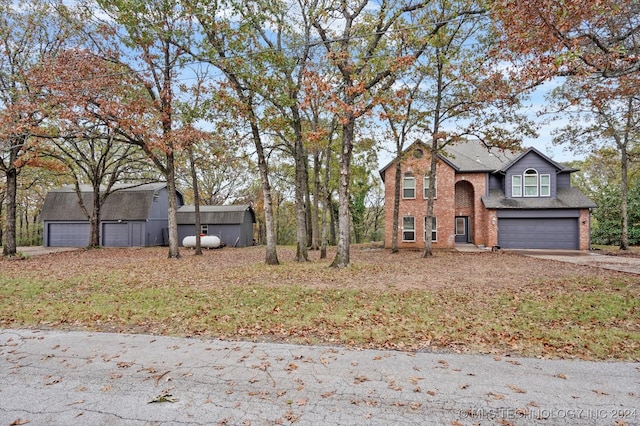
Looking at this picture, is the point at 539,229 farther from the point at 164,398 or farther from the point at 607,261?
the point at 164,398

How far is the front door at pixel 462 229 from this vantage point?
26.5 metres

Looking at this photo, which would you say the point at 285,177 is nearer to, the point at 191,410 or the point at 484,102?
the point at 484,102

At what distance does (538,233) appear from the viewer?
2319cm

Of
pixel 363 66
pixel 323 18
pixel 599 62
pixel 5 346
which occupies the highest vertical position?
pixel 323 18

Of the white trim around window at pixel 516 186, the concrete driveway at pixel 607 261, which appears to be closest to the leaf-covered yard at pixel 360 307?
the concrete driveway at pixel 607 261

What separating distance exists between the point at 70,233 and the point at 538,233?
34350mm

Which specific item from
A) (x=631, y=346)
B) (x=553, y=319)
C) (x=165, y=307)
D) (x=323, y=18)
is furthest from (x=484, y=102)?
(x=165, y=307)

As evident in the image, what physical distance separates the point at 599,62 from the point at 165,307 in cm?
1055

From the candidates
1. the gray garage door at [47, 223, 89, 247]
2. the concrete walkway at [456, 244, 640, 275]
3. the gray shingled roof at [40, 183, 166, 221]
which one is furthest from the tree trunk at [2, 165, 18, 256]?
the concrete walkway at [456, 244, 640, 275]

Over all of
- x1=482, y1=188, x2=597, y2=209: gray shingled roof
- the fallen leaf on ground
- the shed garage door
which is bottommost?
the fallen leaf on ground

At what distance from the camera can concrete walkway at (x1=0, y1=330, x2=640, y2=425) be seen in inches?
130

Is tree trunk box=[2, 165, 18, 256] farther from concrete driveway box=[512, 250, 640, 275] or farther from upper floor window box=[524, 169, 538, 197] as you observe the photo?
upper floor window box=[524, 169, 538, 197]

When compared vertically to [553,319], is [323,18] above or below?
above

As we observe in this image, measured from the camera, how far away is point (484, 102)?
16297 millimetres
